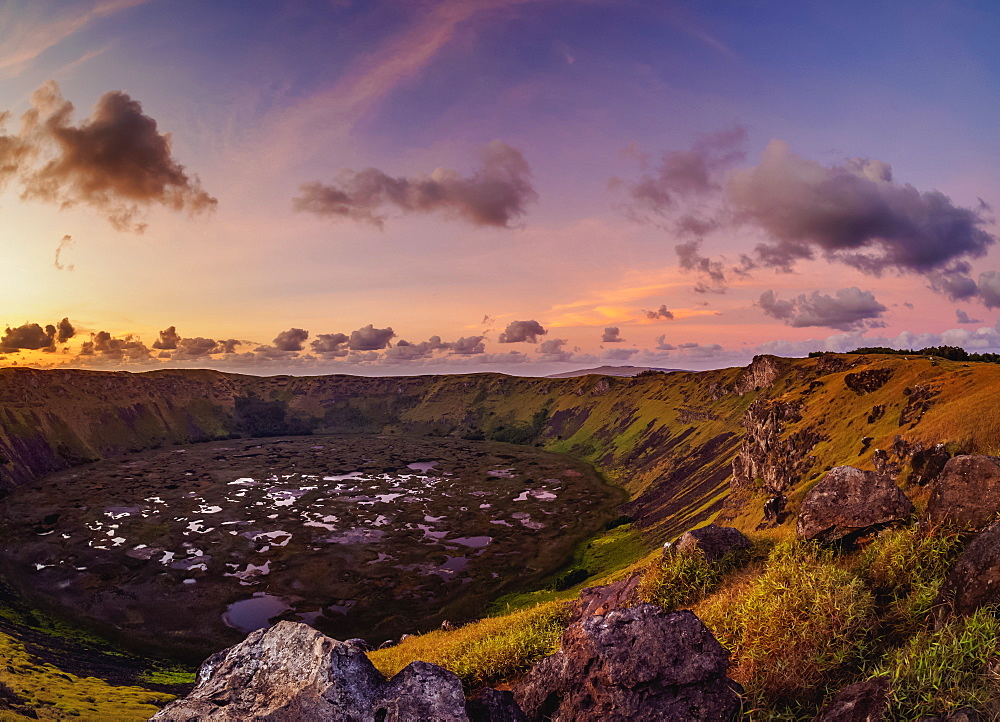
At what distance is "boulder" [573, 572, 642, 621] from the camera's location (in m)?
19.6

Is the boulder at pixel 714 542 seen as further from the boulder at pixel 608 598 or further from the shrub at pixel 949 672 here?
the shrub at pixel 949 672

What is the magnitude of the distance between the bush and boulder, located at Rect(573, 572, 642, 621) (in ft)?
1.82

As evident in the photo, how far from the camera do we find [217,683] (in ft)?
43.0

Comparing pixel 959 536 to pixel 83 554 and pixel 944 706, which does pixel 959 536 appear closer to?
pixel 944 706

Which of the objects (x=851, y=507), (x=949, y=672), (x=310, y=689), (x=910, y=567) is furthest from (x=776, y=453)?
(x=310, y=689)

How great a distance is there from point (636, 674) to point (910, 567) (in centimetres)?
856

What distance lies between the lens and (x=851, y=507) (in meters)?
16.7

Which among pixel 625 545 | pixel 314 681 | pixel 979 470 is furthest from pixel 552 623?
pixel 625 545

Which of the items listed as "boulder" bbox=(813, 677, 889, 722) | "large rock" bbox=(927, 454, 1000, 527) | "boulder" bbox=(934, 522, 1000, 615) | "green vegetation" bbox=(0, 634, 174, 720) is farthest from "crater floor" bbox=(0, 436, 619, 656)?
"boulder" bbox=(934, 522, 1000, 615)

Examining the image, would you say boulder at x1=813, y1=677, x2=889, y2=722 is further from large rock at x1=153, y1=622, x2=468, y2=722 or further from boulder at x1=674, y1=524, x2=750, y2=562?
boulder at x1=674, y1=524, x2=750, y2=562

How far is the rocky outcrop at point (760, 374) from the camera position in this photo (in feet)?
568

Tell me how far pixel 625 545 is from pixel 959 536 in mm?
115018

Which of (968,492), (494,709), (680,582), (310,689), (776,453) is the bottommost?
(776,453)

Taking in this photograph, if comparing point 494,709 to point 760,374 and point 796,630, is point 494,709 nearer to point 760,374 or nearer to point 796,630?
point 796,630
